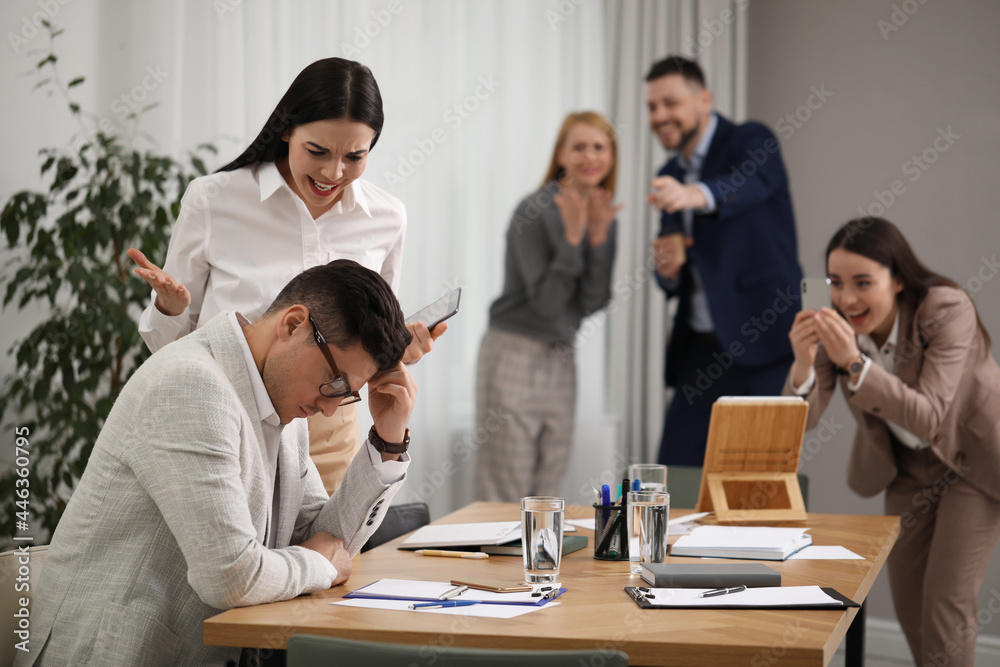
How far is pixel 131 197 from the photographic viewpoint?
2865mm

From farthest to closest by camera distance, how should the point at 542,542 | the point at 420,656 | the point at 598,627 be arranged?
the point at 542,542, the point at 598,627, the point at 420,656

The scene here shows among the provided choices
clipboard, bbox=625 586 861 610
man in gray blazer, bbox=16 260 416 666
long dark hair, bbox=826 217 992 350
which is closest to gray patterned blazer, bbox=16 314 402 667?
man in gray blazer, bbox=16 260 416 666

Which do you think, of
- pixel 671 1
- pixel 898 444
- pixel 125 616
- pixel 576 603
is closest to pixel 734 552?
pixel 576 603

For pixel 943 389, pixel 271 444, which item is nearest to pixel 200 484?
pixel 271 444

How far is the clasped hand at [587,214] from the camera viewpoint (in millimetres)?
4020

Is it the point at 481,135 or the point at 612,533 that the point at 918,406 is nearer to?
the point at 612,533

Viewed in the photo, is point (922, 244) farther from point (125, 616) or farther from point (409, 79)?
point (125, 616)

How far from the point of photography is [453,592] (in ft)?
4.75

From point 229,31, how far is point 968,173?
2.93 m

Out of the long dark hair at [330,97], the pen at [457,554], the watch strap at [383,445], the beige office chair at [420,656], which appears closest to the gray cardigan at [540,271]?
the long dark hair at [330,97]

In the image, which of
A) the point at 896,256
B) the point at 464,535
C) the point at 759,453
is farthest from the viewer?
the point at 896,256

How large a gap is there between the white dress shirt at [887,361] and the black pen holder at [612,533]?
1238mm

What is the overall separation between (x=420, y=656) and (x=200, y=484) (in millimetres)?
455

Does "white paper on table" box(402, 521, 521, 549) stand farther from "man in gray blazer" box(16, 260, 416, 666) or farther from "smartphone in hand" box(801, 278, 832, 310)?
"smartphone in hand" box(801, 278, 832, 310)
